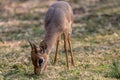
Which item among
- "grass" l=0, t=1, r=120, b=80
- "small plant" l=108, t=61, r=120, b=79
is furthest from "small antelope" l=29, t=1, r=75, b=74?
"small plant" l=108, t=61, r=120, b=79

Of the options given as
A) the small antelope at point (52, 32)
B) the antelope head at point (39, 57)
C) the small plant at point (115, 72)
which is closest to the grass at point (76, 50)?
the small plant at point (115, 72)

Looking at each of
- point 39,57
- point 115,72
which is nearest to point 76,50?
point 115,72

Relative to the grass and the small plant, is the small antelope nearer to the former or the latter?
the grass

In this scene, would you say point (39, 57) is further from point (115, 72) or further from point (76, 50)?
point (76, 50)

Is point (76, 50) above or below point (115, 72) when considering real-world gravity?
below

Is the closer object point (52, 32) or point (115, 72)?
point (115, 72)

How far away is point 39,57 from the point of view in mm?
9695

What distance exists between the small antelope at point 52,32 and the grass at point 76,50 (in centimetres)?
37

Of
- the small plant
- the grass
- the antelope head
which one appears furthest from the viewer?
the grass

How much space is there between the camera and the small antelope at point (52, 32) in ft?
31.8

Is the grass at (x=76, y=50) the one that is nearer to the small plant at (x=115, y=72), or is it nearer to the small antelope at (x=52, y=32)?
the small plant at (x=115, y=72)

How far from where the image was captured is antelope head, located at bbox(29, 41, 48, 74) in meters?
9.65

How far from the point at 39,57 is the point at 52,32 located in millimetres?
1117

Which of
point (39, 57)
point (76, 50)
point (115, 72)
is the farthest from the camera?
point (76, 50)
